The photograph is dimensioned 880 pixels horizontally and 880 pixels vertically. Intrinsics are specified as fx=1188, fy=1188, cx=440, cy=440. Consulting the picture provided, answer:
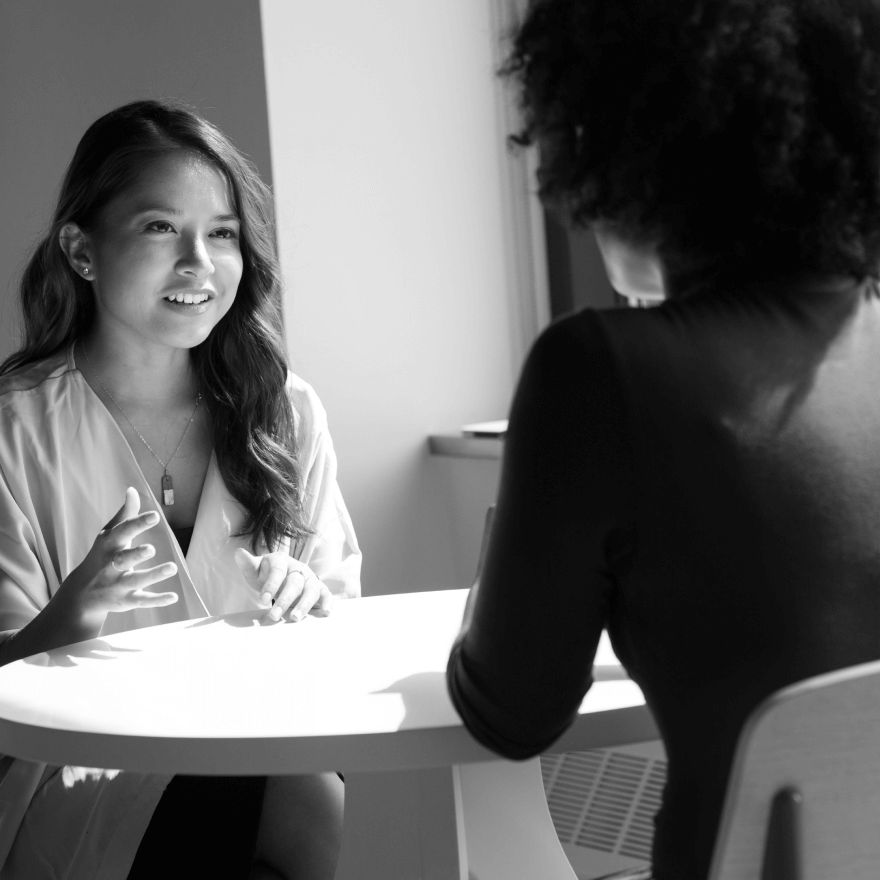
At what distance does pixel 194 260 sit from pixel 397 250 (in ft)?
3.90

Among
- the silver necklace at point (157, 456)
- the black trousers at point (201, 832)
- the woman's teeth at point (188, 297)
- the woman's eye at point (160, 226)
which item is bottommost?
the black trousers at point (201, 832)

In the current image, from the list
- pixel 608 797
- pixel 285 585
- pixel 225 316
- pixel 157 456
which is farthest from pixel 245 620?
pixel 608 797

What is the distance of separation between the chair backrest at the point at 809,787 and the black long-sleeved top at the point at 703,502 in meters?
0.09

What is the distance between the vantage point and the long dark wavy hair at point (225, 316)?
1946 millimetres

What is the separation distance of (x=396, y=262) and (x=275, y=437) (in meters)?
1.16

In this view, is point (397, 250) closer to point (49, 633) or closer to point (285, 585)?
point (285, 585)

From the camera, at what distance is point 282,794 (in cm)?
159

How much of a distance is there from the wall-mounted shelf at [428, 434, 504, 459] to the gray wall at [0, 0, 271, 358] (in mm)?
821

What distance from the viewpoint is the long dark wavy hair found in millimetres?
1946

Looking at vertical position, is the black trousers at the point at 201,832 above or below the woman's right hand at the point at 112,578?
below

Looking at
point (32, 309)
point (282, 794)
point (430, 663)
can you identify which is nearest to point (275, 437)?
point (32, 309)

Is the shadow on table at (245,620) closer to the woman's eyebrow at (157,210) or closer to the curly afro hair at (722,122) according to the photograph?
the woman's eyebrow at (157,210)

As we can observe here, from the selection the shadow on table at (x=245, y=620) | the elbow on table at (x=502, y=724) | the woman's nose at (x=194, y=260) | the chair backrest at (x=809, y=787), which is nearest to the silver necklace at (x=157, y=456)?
the woman's nose at (x=194, y=260)

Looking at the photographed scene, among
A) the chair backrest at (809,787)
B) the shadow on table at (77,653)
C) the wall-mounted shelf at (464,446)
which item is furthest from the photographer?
the wall-mounted shelf at (464,446)
